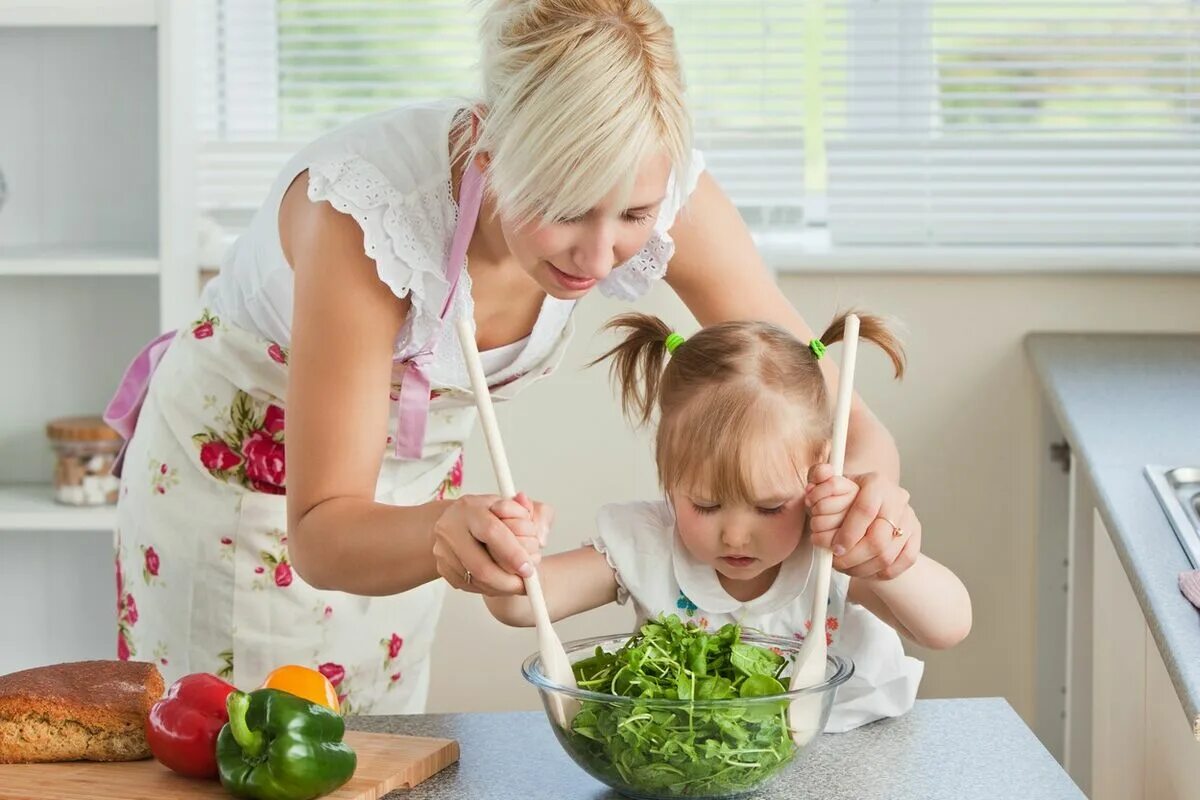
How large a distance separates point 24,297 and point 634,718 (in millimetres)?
2100

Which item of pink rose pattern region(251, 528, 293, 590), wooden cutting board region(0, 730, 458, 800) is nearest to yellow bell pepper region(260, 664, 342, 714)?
wooden cutting board region(0, 730, 458, 800)

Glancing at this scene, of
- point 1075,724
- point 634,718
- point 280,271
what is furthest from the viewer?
point 1075,724

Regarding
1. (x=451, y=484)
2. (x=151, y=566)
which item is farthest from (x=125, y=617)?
(x=451, y=484)

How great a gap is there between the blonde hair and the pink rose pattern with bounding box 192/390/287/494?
56 cm

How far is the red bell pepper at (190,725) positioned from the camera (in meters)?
1.05

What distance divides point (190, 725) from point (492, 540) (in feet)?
0.85

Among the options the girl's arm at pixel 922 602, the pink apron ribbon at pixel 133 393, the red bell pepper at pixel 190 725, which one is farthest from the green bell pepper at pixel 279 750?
the pink apron ribbon at pixel 133 393

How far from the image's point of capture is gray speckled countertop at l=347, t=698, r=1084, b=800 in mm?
1071

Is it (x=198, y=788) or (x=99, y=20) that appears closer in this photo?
(x=198, y=788)

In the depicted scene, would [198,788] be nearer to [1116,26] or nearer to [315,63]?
[315,63]

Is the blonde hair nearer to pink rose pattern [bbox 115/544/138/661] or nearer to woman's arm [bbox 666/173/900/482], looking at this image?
woman's arm [bbox 666/173/900/482]

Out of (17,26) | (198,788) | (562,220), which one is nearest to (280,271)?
(562,220)

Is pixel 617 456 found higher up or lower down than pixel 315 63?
lower down

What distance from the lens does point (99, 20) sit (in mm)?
2477
